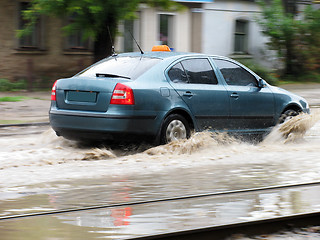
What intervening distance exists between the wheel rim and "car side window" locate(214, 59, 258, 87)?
1205mm

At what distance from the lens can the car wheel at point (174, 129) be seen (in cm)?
819

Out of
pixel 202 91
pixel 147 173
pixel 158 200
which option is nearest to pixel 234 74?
pixel 202 91

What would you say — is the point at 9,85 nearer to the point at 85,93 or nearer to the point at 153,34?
the point at 153,34

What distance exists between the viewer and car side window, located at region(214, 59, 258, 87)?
30.2ft

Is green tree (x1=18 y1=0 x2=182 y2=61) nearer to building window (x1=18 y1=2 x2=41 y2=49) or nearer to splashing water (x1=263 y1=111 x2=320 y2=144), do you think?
building window (x1=18 y1=2 x2=41 y2=49)

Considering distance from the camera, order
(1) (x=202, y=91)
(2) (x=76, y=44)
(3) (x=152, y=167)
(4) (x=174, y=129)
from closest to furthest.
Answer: (3) (x=152, y=167), (4) (x=174, y=129), (1) (x=202, y=91), (2) (x=76, y=44)

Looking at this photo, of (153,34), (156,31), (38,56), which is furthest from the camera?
(156,31)

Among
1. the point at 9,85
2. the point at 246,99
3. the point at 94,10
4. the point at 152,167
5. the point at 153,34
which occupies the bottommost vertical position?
the point at 9,85

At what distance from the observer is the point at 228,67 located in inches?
368

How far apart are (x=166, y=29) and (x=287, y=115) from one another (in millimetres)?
16649

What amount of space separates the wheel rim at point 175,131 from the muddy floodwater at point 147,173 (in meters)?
0.10

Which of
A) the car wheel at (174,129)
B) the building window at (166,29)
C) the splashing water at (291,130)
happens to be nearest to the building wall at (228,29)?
the building window at (166,29)

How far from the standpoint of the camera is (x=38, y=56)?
72.2ft

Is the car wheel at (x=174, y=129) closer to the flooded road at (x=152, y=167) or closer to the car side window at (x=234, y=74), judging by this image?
the flooded road at (x=152, y=167)
